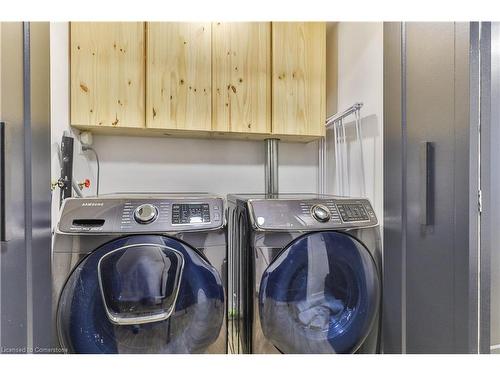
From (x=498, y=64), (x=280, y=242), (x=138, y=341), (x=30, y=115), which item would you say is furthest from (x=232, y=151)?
(x=498, y=64)

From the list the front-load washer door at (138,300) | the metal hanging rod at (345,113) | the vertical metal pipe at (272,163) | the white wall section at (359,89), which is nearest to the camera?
the front-load washer door at (138,300)

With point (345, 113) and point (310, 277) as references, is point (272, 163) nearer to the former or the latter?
point (345, 113)

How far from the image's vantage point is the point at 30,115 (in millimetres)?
885

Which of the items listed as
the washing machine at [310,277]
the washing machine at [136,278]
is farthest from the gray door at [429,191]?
the washing machine at [136,278]

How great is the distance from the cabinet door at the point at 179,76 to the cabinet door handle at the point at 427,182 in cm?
104

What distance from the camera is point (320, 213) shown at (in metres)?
1.07

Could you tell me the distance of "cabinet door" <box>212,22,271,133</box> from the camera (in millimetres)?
1473

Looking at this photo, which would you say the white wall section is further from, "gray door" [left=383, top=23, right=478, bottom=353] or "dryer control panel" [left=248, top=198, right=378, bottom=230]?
"dryer control panel" [left=248, top=198, right=378, bottom=230]

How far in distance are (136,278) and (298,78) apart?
136 centimetres

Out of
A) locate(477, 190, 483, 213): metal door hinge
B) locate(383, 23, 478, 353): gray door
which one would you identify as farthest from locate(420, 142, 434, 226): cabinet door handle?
locate(477, 190, 483, 213): metal door hinge

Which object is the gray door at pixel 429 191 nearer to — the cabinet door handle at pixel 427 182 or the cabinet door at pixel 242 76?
the cabinet door handle at pixel 427 182

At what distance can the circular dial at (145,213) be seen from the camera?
0.94 meters

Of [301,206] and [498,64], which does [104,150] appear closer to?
[301,206]

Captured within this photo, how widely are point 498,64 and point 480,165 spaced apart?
324 mm
